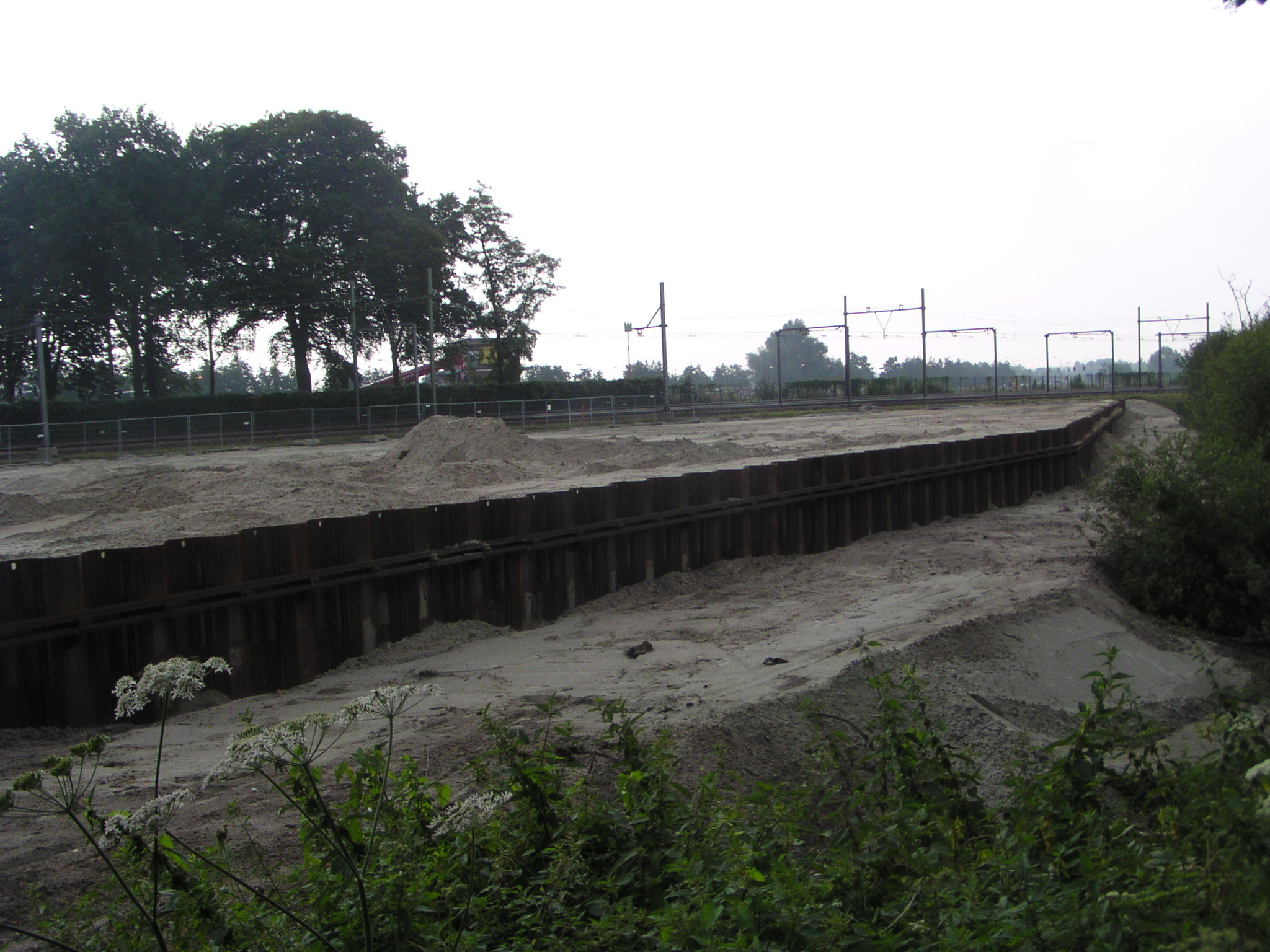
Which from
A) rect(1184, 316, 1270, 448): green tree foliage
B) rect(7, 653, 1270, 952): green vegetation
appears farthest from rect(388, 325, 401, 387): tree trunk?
rect(7, 653, 1270, 952): green vegetation

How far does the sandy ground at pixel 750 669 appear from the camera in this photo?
5230mm

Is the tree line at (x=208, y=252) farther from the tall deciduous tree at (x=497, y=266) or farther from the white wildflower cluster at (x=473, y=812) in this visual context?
the white wildflower cluster at (x=473, y=812)

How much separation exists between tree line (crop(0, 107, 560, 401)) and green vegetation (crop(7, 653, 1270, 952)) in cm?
4931

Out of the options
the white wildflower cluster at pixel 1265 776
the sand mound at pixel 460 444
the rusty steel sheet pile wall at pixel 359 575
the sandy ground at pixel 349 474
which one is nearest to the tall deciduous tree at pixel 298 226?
the sandy ground at pixel 349 474

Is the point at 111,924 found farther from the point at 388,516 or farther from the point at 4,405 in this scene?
the point at 4,405

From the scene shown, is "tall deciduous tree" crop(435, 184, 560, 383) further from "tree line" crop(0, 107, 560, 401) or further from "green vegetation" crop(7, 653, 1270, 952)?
"green vegetation" crop(7, 653, 1270, 952)

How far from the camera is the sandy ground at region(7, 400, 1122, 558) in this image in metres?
14.7

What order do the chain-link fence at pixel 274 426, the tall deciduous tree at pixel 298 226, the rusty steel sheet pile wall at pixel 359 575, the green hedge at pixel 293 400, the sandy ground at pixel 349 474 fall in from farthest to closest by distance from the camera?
Answer: the tall deciduous tree at pixel 298 226 → the green hedge at pixel 293 400 → the chain-link fence at pixel 274 426 → the sandy ground at pixel 349 474 → the rusty steel sheet pile wall at pixel 359 575

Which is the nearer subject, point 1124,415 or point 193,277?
point 1124,415

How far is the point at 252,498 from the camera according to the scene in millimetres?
16375

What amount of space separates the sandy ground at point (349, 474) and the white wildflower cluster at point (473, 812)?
10.5 meters

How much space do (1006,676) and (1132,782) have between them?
3030 millimetres

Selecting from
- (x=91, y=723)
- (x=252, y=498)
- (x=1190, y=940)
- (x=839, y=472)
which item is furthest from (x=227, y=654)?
(x=252, y=498)

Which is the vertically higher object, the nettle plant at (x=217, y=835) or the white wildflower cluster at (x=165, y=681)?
the white wildflower cluster at (x=165, y=681)
